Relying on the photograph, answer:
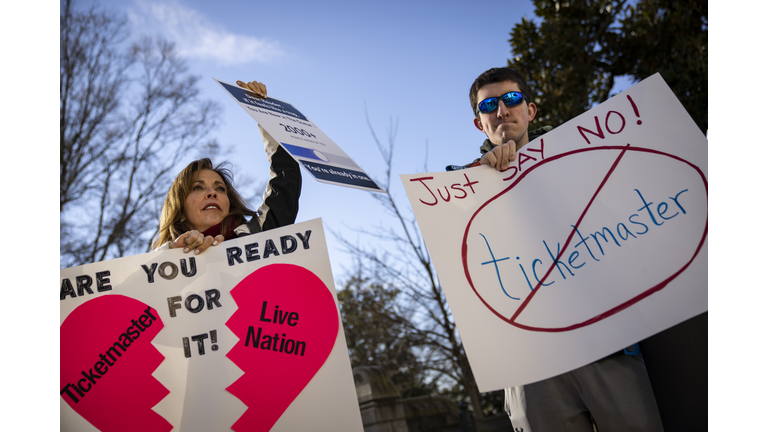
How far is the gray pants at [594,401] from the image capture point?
142 cm

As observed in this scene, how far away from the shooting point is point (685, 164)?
1.48m

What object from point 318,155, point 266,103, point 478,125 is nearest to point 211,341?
point 318,155

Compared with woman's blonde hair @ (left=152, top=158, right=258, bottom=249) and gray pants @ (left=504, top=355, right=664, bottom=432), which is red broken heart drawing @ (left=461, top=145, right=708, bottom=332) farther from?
woman's blonde hair @ (left=152, top=158, right=258, bottom=249)

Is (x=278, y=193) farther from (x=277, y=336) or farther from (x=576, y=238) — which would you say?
(x=576, y=238)

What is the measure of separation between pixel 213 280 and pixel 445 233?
2.90 feet

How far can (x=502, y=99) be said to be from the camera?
185 cm

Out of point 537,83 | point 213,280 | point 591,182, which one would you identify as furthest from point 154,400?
point 537,83

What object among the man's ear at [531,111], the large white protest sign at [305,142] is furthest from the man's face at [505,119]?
the large white protest sign at [305,142]

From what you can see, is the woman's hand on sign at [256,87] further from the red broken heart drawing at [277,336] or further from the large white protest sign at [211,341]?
the red broken heart drawing at [277,336]

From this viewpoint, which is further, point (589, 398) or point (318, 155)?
point (318, 155)

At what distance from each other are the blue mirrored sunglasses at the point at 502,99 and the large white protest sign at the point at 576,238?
28 cm

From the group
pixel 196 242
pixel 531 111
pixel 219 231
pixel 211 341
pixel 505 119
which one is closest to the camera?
pixel 211 341

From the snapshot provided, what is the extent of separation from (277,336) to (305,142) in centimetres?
76

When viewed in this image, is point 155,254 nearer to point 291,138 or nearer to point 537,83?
point 291,138
